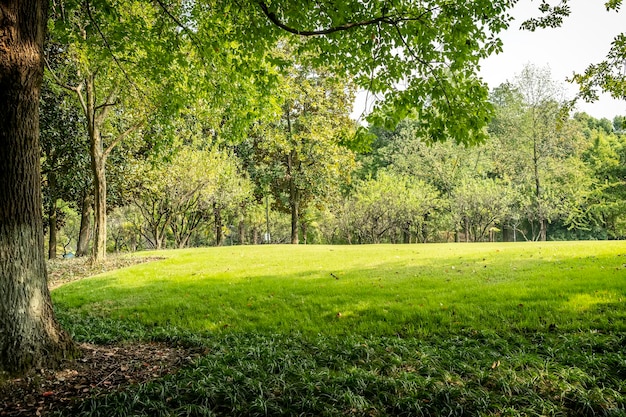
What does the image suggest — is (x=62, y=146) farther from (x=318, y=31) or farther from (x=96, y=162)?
(x=318, y=31)

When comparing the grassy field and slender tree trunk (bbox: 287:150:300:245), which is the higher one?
slender tree trunk (bbox: 287:150:300:245)

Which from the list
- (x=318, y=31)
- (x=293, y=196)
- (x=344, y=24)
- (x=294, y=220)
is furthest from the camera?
(x=293, y=196)

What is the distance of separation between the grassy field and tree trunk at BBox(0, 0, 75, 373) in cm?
152

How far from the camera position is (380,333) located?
6.68 meters

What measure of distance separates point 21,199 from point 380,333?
5652 mm

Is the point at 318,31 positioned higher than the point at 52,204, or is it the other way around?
the point at 318,31

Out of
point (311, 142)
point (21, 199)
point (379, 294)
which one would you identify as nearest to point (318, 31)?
point (21, 199)

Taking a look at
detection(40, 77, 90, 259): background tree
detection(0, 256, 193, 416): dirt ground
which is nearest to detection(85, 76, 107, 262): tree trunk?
detection(40, 77, 90, 259): background tree

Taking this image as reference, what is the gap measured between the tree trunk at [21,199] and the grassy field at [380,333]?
4.97ft

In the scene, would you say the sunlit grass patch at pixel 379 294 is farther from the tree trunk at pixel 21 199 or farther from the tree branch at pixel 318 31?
the tree branch at pixel 318 31

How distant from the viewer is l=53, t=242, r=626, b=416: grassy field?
3934 millimetres

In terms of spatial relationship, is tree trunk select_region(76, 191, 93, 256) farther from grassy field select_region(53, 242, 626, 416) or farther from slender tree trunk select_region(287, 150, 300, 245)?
slender tree trunk select_region(287, 150, 300, 245)

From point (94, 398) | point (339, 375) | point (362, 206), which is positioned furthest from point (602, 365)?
point (362, 206)

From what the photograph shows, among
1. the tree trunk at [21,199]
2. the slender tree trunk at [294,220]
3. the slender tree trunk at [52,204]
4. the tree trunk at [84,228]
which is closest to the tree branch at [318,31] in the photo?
the tree trunk at [21,199]
